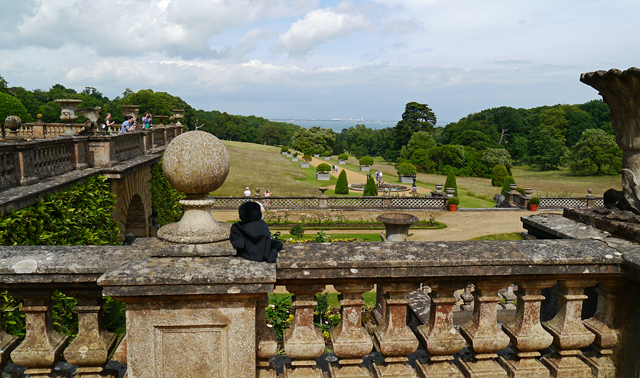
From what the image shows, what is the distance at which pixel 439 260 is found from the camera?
8.76 ft

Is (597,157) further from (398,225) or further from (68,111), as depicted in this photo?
(68,111)

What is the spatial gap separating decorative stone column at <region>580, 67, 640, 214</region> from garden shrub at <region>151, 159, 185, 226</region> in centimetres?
1516

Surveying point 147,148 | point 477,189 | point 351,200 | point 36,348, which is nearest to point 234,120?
point 477,189

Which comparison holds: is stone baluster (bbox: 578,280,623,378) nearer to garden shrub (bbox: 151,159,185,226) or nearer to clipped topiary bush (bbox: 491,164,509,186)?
garden shrub (bbox: 151,159,185,226)

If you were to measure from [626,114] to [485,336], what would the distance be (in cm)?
184

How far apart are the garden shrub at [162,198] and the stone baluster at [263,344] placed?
1445cm

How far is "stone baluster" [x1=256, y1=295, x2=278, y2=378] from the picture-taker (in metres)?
2.70

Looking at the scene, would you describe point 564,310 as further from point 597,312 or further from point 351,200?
point 351,200

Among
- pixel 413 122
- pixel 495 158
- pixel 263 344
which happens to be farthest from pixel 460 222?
pixel 413 122

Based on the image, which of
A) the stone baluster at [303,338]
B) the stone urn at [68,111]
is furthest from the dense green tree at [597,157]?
the stone baluster at [303,338]

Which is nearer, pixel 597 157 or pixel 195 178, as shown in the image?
pixel 195 178

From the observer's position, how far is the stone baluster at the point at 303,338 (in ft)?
8.87

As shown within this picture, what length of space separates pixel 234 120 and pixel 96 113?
10486 centimetres

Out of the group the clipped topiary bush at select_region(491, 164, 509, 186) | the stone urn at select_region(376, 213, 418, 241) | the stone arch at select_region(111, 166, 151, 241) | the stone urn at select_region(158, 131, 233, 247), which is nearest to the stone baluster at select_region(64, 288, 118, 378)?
the stone urn at select_region(158, 131, 233, 247)
